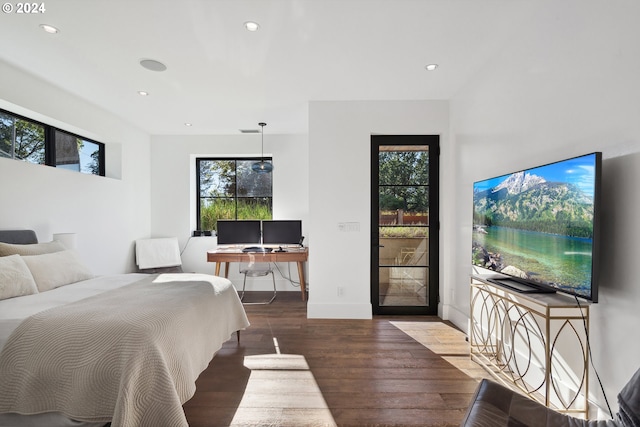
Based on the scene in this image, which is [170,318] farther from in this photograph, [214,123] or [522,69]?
[214,123]

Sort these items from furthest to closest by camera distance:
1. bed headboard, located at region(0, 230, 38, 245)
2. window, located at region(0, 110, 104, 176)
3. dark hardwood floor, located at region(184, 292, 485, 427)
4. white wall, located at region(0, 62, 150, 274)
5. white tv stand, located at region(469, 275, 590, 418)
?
window, located at region(0, 110, 104, 176)
white wall, located at region(0, 62, 150, 274)
bed headboard, located at region(0, 230, 38, 245)
dark hardwood floor, located at region(184, 292, 485, 427)
white tv stand, located at region(469, 275, 590, 418)

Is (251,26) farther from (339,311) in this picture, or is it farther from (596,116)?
(339,311)

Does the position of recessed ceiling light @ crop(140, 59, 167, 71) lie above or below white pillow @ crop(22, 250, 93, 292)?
above

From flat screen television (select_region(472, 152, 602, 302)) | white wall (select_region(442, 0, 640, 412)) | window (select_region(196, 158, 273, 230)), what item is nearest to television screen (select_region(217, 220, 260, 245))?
window (select_region(196, 158, 273, 230))

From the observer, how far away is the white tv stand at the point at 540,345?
157 centimetres

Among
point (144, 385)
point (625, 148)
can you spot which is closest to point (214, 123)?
point (144, 385)

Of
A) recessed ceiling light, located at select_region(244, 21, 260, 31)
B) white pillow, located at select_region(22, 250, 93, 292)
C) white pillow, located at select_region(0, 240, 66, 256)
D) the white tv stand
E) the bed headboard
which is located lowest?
the white tv stand

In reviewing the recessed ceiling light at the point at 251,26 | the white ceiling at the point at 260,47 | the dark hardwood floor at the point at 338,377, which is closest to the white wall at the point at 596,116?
the white ceiling at the point at 260,47

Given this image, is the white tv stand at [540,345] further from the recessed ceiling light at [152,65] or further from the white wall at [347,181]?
the recessed ceiling light at [152,65]

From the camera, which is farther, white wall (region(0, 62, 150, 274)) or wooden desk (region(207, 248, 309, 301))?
wooden desk (region(207, 248, 309, 301))

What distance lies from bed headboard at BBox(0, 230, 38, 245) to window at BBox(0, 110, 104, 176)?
0.79m

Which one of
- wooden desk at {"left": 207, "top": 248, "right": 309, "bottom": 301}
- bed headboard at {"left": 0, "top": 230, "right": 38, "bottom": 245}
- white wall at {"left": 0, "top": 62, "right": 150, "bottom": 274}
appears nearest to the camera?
bed headboard at {"left": 0, "top": 230, "right": 38, "bottom": 245}

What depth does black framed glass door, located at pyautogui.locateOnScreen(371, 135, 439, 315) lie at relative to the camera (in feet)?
11.7

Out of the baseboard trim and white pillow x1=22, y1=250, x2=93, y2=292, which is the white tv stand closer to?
the baseboard trim
